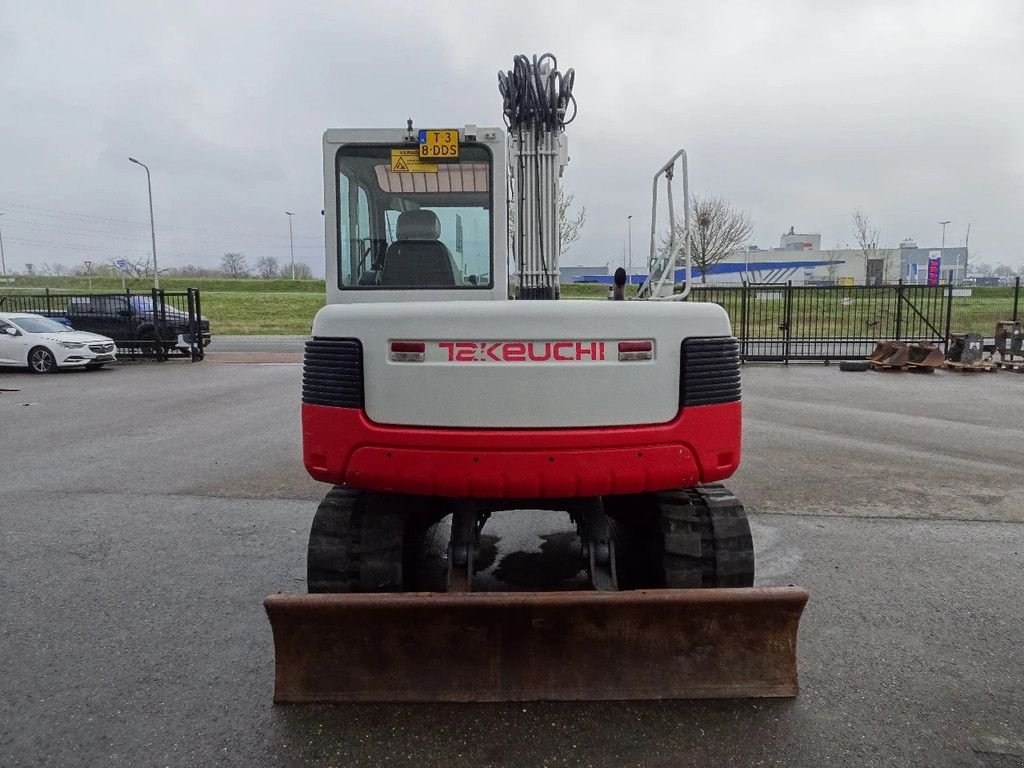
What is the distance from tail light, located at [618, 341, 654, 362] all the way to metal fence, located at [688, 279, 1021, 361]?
1549cm

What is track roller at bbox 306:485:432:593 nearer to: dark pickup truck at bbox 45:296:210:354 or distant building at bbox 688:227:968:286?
dark pickup truck at bbox 45:296:210:354

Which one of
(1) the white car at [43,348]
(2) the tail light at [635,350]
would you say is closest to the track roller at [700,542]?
(2) the tail light at [635,350]

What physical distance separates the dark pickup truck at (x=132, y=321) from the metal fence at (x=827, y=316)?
14.5m

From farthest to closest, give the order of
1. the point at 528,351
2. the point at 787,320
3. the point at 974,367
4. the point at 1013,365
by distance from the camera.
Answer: the point at 787,320 → the point at 1013,365 → the point at 974,367 → the point at 528,351

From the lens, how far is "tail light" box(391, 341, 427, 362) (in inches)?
112

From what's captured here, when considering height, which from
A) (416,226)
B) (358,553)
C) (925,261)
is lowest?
(358,553)

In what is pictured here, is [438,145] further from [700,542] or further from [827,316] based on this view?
[827,316]

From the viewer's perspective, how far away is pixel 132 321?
20438 mm

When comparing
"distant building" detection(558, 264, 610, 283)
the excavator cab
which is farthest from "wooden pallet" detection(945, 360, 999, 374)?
the excavator cab

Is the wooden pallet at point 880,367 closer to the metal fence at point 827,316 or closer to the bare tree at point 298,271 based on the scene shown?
the metal fence at point 827,316

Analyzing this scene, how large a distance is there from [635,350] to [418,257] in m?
1.67

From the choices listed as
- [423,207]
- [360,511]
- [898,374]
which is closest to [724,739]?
[360,511]

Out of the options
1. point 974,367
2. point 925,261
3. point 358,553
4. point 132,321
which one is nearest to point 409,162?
point 358,553

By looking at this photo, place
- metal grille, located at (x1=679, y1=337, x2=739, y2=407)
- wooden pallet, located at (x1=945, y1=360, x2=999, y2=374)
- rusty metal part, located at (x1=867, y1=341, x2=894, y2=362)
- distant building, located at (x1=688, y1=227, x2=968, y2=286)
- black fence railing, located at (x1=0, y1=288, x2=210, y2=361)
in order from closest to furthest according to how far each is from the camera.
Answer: metal grille, located at (x1=679, y1=337, x2=739, y2=407) → wooden pallet, located at (x1=945, y1=360, x2=999, y2=374) → rusty metal part, located at (x1=867, y1=341, x2=894, y2=362) → black fence railing, located at (x1=0, y1=288, x2=210, y2=361) → distant building, located at (x1=688, y1=227, x2=968, y2=286)
